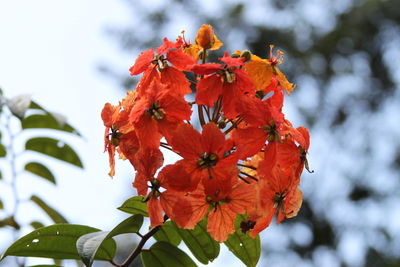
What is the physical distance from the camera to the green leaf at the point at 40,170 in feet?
8.71

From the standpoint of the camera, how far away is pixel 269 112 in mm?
1572

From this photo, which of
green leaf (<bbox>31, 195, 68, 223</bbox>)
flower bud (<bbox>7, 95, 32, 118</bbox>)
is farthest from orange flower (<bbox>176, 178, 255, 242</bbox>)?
green leaf (<bbox>31, 195, 68, 223</bbox>)

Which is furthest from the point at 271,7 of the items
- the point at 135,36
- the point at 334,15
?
the point at 135,36

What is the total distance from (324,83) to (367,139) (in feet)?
6.75

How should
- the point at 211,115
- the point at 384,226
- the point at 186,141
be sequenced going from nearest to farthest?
the point at 186,141 < the point at 211,115 < the point at 384,226

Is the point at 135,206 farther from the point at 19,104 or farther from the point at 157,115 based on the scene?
the point at 19,104

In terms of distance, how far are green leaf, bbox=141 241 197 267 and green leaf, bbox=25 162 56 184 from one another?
1176 mm

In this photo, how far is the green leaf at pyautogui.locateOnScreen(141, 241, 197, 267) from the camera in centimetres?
164

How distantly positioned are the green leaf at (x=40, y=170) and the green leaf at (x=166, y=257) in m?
1.18

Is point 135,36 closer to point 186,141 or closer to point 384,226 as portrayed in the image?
point 384,226

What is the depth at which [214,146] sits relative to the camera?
150cm

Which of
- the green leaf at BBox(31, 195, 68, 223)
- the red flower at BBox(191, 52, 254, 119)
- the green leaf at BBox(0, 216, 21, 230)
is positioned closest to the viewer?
the red flower at BBox(191, 52, 254, 119)

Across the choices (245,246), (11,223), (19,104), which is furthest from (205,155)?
(11,223)

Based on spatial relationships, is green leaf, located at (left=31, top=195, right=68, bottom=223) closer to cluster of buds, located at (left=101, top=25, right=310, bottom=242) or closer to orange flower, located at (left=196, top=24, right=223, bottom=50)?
cluster of buds, located at (left=101, top=25, right=310, bottom=242)
